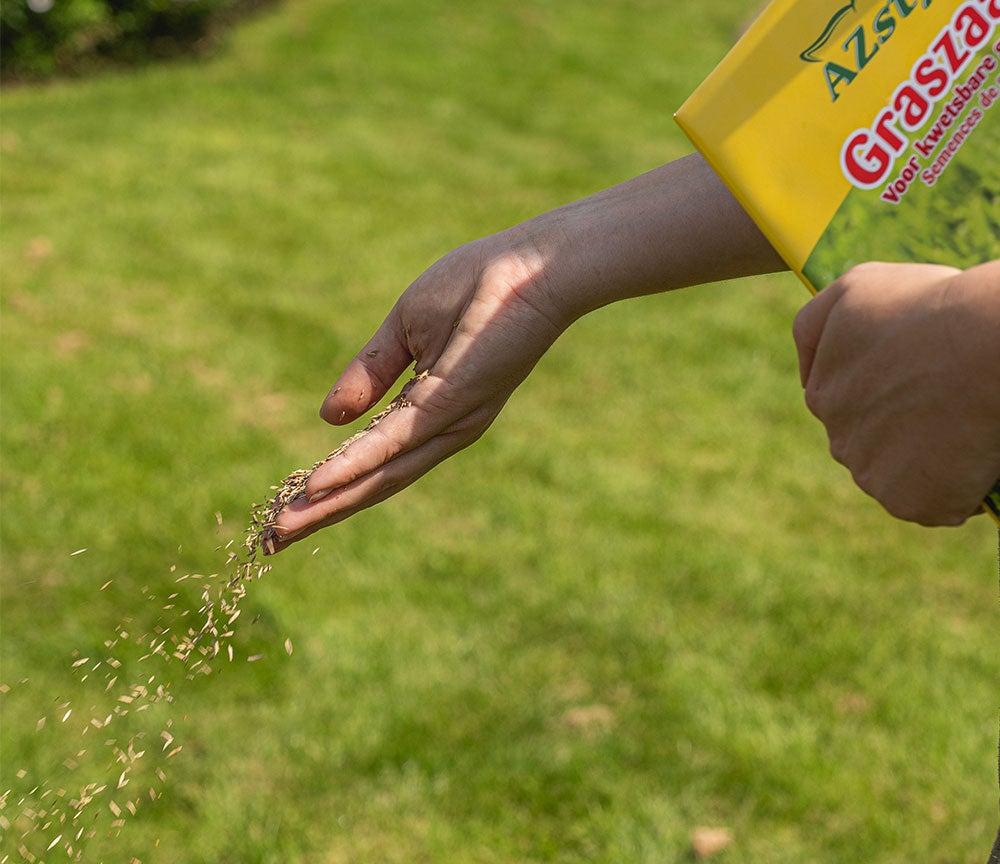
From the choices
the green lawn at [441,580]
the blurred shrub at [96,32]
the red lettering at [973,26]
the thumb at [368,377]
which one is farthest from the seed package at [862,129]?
the blurred shrub at [96,32]

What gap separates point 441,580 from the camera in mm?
3859

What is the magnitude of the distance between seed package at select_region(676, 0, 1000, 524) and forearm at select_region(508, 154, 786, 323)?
0.41m

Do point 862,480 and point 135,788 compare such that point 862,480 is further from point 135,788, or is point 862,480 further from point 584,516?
point 584,516

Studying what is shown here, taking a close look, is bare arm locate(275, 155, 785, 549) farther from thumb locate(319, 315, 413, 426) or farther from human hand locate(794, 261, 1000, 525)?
human hand locate(794, 261, 1000, 525)

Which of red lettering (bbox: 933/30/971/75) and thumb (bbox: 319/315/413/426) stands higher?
red lettering (bbox: 933/30/971/75)

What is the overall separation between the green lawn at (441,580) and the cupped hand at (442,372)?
1.22m

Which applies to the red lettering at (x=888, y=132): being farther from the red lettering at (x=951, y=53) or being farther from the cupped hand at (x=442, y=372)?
the cupped hand at (x=442, y=372)

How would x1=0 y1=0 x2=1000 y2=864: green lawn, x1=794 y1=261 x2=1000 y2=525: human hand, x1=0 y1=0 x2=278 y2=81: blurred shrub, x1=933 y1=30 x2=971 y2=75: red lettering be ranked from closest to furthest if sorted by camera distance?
x1=794 y1=261 x2=1000 y2=525: human hand < x1=933 y1=30 x2=971 y2=75: red lettering < x1=0 y1=0 x2=1000 y2=864: green lawn < x1=0 y1=0 x2=278 y2=81: blurred shrub

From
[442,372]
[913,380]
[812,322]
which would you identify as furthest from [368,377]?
[913,380]

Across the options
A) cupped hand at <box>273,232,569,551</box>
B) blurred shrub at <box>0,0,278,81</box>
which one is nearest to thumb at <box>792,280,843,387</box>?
cupped hand at <box>273,232,569,551</box>

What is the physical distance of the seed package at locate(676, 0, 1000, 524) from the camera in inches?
50.7

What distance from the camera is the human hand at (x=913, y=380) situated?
1.19m

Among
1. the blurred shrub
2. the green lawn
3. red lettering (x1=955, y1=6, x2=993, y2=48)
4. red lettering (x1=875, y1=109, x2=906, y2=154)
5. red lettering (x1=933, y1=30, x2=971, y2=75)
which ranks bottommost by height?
the green lawn

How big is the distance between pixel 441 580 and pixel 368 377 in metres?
1.91
